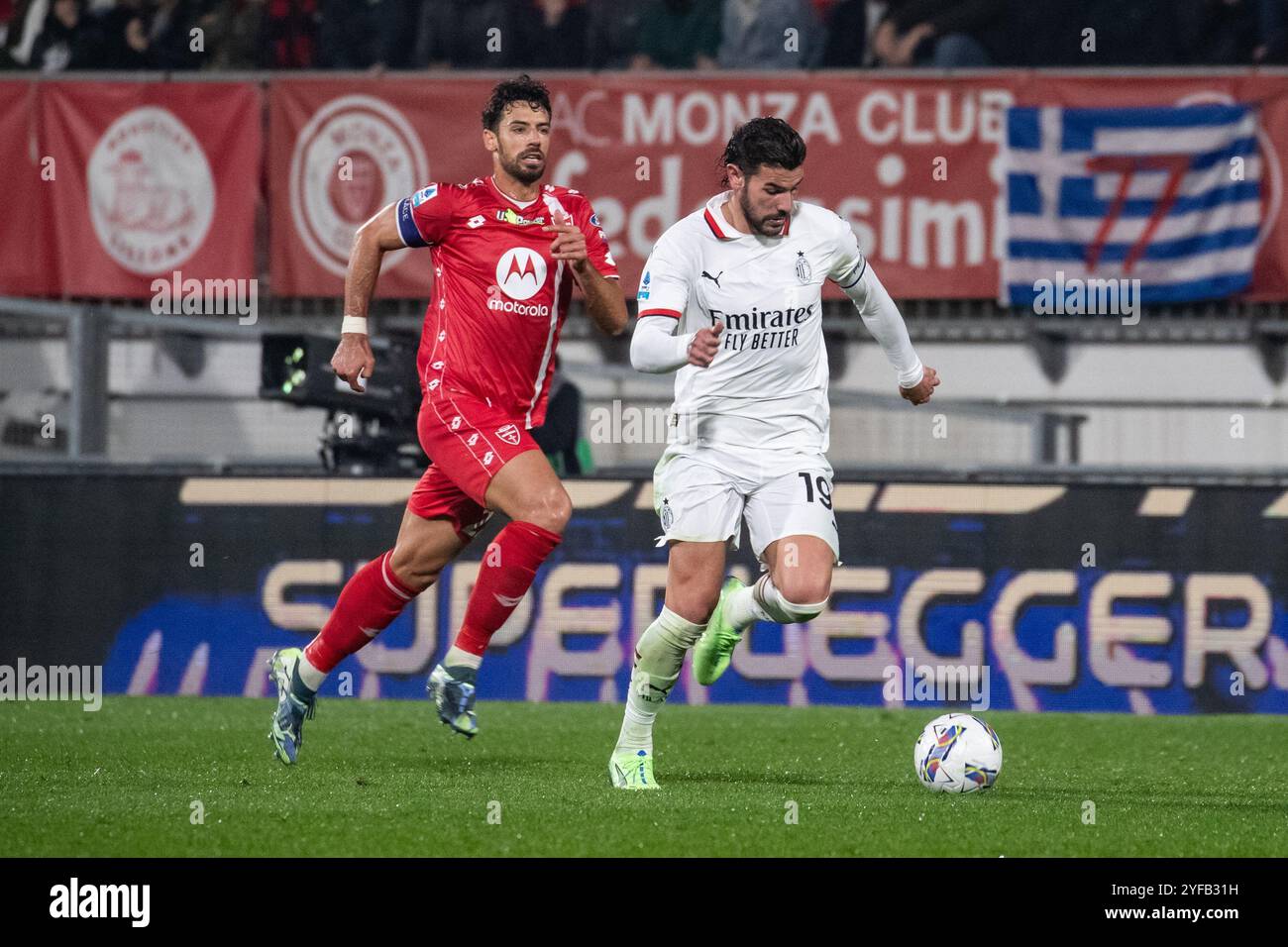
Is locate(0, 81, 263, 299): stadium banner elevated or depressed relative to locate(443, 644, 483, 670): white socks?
elevated

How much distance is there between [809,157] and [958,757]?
6.59 meters

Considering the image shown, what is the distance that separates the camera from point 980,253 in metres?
12.8

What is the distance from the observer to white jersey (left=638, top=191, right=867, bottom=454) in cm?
714

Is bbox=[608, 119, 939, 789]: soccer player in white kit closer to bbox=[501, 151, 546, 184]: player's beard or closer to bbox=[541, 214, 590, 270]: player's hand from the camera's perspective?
bbox=[541, 214, 590, 270]: player's hand

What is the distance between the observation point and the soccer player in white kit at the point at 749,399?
7.03 m

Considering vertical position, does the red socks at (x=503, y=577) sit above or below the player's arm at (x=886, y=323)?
below

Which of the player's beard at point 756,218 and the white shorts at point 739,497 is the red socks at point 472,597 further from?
the player's beard at point 756,218

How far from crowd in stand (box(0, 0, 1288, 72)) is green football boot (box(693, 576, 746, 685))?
670 centimetres

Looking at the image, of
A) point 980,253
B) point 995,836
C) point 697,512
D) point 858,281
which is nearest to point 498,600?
point 697,512

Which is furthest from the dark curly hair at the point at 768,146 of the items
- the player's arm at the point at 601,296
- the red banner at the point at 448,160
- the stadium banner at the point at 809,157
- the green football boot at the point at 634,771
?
the red banner at the point at 448,160

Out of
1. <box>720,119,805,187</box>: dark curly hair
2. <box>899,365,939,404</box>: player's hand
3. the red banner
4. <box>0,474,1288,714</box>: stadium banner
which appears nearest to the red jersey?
<box>720,119,805,187</box>: dark curly hair

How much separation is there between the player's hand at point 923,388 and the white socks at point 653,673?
120 centimetres

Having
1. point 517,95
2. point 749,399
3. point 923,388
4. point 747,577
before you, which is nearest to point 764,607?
point 749,399
